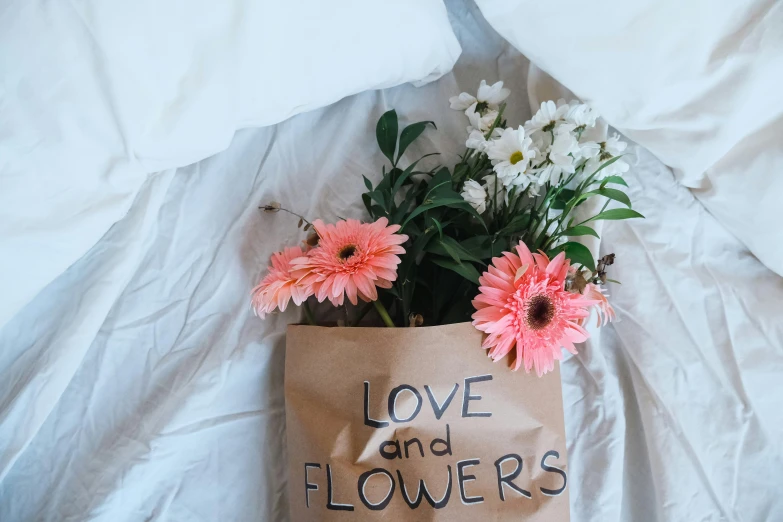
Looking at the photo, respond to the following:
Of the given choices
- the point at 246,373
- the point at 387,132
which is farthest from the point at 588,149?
the point at 246,373

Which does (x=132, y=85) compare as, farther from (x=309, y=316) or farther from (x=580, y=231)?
(x=580, y=231)

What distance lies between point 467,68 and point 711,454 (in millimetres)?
564

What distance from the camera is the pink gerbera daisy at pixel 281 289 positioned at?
21.1 inches

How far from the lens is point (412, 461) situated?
514 millimetres

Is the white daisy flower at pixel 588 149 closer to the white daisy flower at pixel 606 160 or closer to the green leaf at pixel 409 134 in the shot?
the white daisy flower at pixel 606 160

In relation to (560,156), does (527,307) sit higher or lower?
lower

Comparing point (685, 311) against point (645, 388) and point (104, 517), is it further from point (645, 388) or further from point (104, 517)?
point (104, 517)

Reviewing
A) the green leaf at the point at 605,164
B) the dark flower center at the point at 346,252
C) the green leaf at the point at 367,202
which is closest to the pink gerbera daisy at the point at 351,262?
the dark flower center at the point at 346,252

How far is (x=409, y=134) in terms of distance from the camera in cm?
65

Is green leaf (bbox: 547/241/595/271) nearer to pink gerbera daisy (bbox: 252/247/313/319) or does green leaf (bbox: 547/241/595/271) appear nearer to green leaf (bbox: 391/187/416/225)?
green leaf (bbox: 391/187/416/225)

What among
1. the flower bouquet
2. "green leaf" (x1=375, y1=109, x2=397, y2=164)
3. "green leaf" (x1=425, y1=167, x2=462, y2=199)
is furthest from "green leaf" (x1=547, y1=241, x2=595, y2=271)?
"green leaf" (x1=375, y1=109, x2=397, y2=164)

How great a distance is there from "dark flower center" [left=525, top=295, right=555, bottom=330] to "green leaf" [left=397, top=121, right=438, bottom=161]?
25cm

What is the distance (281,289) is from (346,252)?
0.08m

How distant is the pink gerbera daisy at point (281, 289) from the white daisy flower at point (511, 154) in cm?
23
